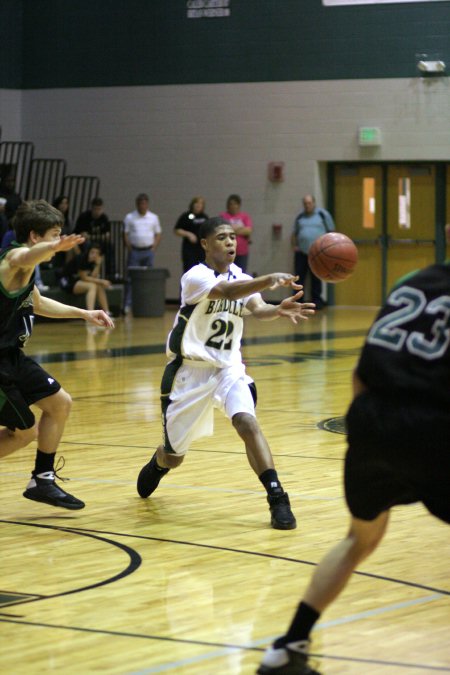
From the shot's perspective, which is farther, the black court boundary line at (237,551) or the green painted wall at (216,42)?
the green painted wall at (216,42)

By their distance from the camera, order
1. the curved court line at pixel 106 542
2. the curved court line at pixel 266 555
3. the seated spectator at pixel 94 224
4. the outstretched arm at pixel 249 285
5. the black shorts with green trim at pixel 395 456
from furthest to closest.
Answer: the seated spectator at pixel 94 224
the outstretched arm at pixel 249 285
the curved court line at pixel 266 555
the curved court line at pixel 106 542
the black shorts with green trim at pixel 395 456

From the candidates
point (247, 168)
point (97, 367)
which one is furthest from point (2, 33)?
point (97, 367)

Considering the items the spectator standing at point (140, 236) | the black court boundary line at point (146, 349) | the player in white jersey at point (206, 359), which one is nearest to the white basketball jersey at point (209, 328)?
the player in white jersey at point (206, 359)

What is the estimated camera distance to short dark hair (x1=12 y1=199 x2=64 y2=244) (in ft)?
20.3

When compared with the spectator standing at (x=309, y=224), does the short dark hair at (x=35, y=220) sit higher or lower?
higher

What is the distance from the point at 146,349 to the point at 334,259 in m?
8.01

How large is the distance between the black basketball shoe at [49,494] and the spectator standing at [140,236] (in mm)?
14684

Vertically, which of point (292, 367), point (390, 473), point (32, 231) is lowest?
point (292, 367)

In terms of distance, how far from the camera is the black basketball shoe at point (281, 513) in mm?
6035

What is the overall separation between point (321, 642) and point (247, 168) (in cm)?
1874

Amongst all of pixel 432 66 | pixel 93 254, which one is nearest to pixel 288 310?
pixel 93 254

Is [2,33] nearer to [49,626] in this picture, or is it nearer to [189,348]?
[189,348]

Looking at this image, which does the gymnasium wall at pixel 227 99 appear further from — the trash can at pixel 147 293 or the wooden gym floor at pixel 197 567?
the wooden gym floor at pixel 197 567

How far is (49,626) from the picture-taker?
4.43 metres
